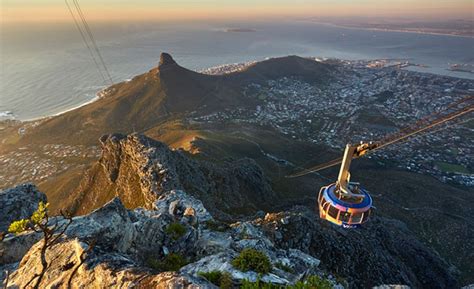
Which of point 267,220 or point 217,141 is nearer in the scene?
point 267,220

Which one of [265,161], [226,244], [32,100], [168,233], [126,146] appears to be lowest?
[32,100]

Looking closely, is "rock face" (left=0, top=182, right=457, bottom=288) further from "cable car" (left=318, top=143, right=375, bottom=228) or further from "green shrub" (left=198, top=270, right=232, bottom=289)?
"cable car" (left=318, top=143, right=375, bottom=228)

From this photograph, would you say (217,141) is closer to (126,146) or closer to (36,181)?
(126,146)

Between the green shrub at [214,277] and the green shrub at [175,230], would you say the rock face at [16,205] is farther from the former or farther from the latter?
the green shrub at [214,277]

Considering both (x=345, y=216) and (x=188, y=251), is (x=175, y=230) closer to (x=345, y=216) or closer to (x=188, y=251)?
(x=188, y=251)

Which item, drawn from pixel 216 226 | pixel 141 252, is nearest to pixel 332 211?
pixel 216 226

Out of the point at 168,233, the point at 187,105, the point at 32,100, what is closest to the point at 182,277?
the point at 168,233

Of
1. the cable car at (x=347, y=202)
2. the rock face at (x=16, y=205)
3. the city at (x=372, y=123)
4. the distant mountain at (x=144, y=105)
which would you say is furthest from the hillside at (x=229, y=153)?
the cable car at (x=347, y=202)
